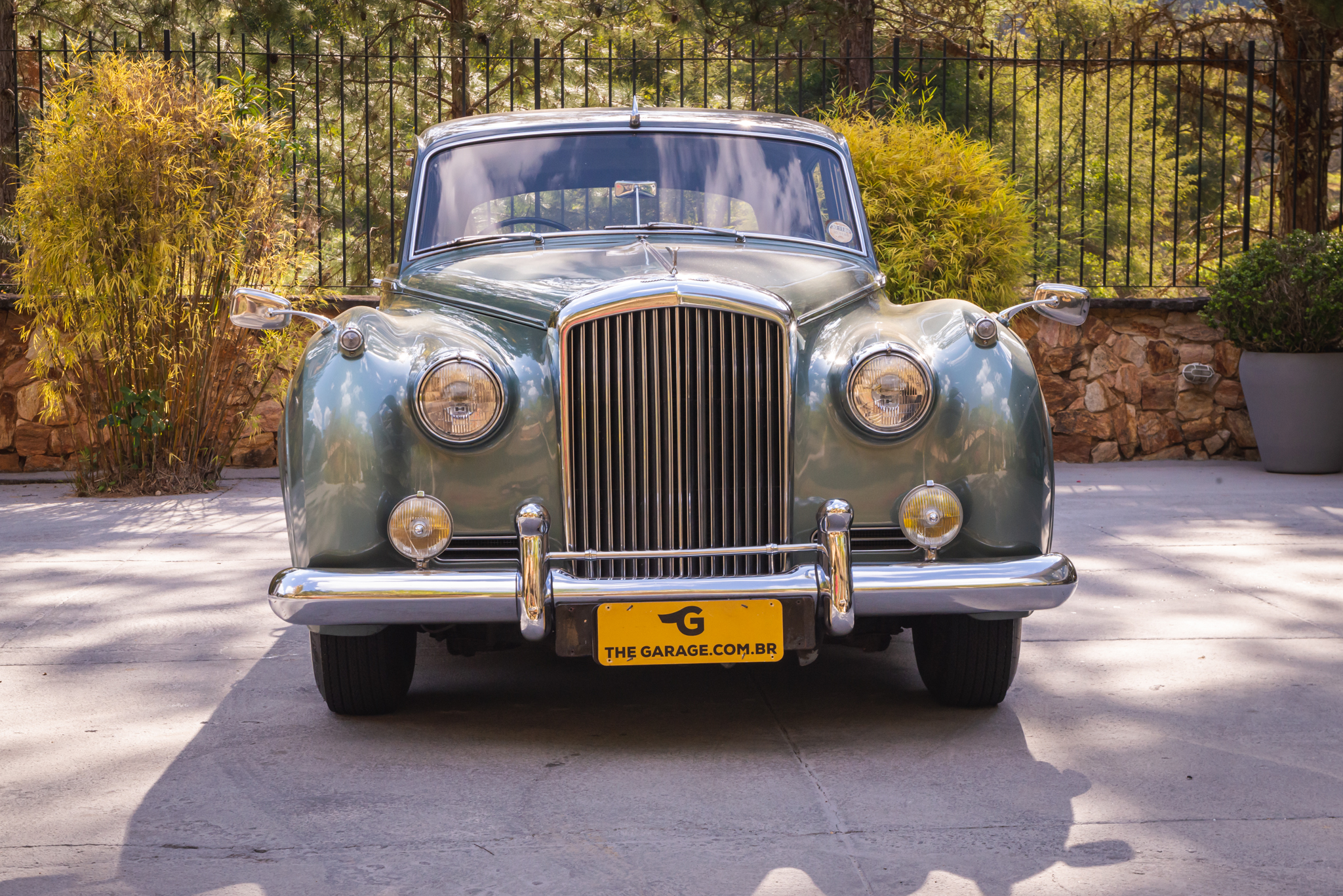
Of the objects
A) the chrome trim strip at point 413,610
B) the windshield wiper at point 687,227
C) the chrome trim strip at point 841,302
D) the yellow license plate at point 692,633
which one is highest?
the windshield wiper at point 687,227

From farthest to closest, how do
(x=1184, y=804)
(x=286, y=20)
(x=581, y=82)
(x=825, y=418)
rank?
(x=286, y=20) < (x=581, y=82) < (x=825, y=418) < (x=1184, y=804)

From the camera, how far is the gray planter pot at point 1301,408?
28.6ft

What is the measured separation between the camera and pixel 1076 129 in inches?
856

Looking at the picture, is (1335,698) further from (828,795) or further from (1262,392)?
(1262,392)

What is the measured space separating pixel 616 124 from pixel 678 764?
232 centimetres

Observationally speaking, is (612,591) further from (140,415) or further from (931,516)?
(140,415)

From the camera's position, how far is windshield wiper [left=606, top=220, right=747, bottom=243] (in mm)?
4348

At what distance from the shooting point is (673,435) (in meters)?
3.30

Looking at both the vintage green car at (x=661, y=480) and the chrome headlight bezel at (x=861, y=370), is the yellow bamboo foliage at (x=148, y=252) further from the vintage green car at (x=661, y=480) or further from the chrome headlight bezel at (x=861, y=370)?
the chrome headlight bezel at (x=861, y=370)

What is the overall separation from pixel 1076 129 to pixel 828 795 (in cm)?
2054

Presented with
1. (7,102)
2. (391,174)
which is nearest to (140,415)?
(391,174)

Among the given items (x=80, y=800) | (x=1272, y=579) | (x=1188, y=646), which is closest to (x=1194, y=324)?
(x=1272, y=579)

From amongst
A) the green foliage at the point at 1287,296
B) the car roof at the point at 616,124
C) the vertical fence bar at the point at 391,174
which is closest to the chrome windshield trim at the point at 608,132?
the car roof at the point at 616,124

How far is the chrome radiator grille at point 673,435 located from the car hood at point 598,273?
0.23m
